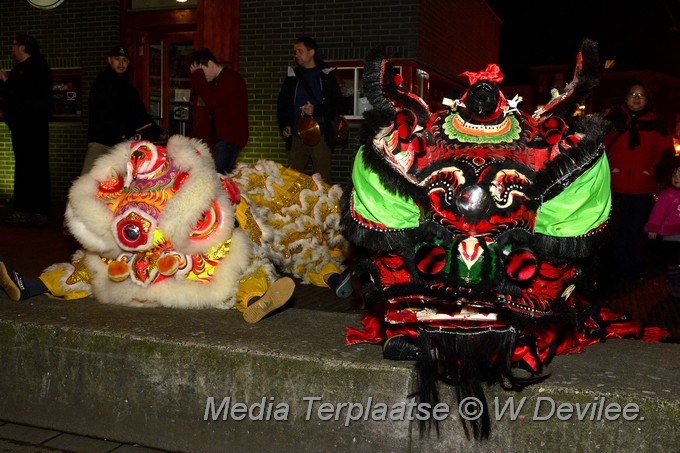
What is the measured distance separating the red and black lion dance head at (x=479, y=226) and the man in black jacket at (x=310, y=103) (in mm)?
4507

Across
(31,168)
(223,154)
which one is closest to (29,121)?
(31,168)

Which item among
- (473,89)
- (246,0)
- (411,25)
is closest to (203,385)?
(473,89)

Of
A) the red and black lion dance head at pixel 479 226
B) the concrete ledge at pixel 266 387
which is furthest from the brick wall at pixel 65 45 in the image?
the red and black lion dance head at pixel 479 226

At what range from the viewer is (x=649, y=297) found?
209 inches

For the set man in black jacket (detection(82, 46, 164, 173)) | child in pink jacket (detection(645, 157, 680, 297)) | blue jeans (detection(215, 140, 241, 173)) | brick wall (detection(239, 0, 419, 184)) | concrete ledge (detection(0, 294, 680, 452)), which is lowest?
concrete ledge (detection(0, 294, 680, 452))

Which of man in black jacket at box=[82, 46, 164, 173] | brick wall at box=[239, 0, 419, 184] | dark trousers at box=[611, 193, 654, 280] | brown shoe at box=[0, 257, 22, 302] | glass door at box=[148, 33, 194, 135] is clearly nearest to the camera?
brown shoe at box=[0, 257, 22, 302]

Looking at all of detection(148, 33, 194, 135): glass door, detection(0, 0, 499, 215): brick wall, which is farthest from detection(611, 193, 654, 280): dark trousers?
detection(148, 33, 194, 135): glass door

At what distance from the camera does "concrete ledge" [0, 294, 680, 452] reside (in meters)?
2.46

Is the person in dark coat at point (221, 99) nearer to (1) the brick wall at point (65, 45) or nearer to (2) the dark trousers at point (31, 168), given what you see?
(2) the dark trousers at point (31, 168)

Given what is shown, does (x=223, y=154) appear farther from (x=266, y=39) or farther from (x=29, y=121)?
(x=266, y=39)

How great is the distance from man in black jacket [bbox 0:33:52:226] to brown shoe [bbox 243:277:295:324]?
5576mm

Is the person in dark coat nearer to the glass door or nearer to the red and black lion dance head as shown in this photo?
the red and black lion dance head

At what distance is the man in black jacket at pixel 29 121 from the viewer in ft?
25.6

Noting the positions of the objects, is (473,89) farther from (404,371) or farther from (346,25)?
(346,25)
